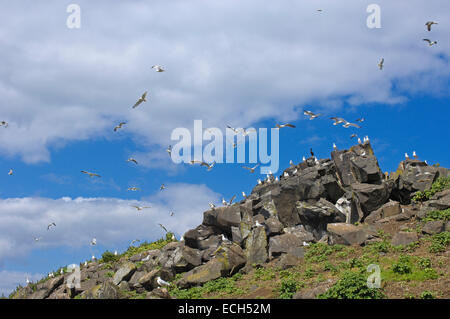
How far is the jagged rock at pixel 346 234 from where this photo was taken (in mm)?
30125

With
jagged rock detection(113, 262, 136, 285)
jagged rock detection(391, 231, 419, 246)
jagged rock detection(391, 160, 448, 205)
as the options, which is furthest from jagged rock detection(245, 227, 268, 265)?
jagged rock detection(391, 160, 448, 205)

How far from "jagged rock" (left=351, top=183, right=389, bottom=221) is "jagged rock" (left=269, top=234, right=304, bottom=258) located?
274 inches

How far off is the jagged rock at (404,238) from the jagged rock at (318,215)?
5963 millimetres

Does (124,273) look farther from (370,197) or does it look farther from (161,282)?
(370,197)

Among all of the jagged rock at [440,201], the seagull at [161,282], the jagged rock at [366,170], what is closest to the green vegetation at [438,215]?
the jagged rock at [440,201]

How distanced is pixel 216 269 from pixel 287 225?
9.40 metres

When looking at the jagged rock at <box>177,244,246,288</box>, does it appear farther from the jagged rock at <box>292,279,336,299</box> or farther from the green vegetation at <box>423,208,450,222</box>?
the green vegetation at <box>423,208,450,222</box>

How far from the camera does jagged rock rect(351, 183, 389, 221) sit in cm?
3519

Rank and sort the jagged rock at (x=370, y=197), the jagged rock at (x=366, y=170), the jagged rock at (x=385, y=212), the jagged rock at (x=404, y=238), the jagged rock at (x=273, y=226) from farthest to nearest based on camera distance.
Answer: the jagged rock at (x=366, y=170)
the jagged rock at (x=370, y=197)
the jagged rock at (x=385, y=212)
the jagged rock at (x=273, y=226)
the jagged rock at (x=404, y=238)

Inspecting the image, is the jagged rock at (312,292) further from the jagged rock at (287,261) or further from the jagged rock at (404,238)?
the jagged rock at (404,238)

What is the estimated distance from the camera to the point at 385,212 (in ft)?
112
